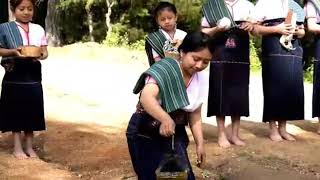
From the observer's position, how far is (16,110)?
5.79 metres

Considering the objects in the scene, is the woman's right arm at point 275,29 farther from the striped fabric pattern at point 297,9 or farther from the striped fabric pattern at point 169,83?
the striped fabric pattern at point 169,83

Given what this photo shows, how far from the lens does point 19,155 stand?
576cm

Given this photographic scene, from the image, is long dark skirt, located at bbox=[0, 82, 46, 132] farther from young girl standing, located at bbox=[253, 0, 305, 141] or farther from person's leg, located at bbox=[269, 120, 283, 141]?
person's leg, located at bbox=[269, 120, 283, 141]

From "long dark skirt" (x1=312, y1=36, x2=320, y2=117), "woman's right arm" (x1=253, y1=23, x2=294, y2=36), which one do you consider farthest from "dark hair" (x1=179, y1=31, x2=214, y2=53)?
"long dark skirt" (x1=312, y1=36, x2=320, y2=117)

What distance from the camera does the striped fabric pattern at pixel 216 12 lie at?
5795mm

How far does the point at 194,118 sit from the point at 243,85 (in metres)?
2.40

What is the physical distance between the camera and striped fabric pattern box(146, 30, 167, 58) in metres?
5.45

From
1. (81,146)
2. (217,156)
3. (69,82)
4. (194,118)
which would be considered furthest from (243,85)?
(69,82)

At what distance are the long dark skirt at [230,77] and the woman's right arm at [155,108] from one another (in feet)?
8.33

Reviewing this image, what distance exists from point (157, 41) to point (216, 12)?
2.44 ft

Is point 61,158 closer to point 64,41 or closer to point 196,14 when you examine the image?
point 196,14

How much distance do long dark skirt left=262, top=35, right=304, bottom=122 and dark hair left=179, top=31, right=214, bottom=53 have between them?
2694 millimetres

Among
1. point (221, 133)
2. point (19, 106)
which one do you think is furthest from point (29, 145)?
point (221, 133)

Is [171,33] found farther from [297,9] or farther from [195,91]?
[195,91]
